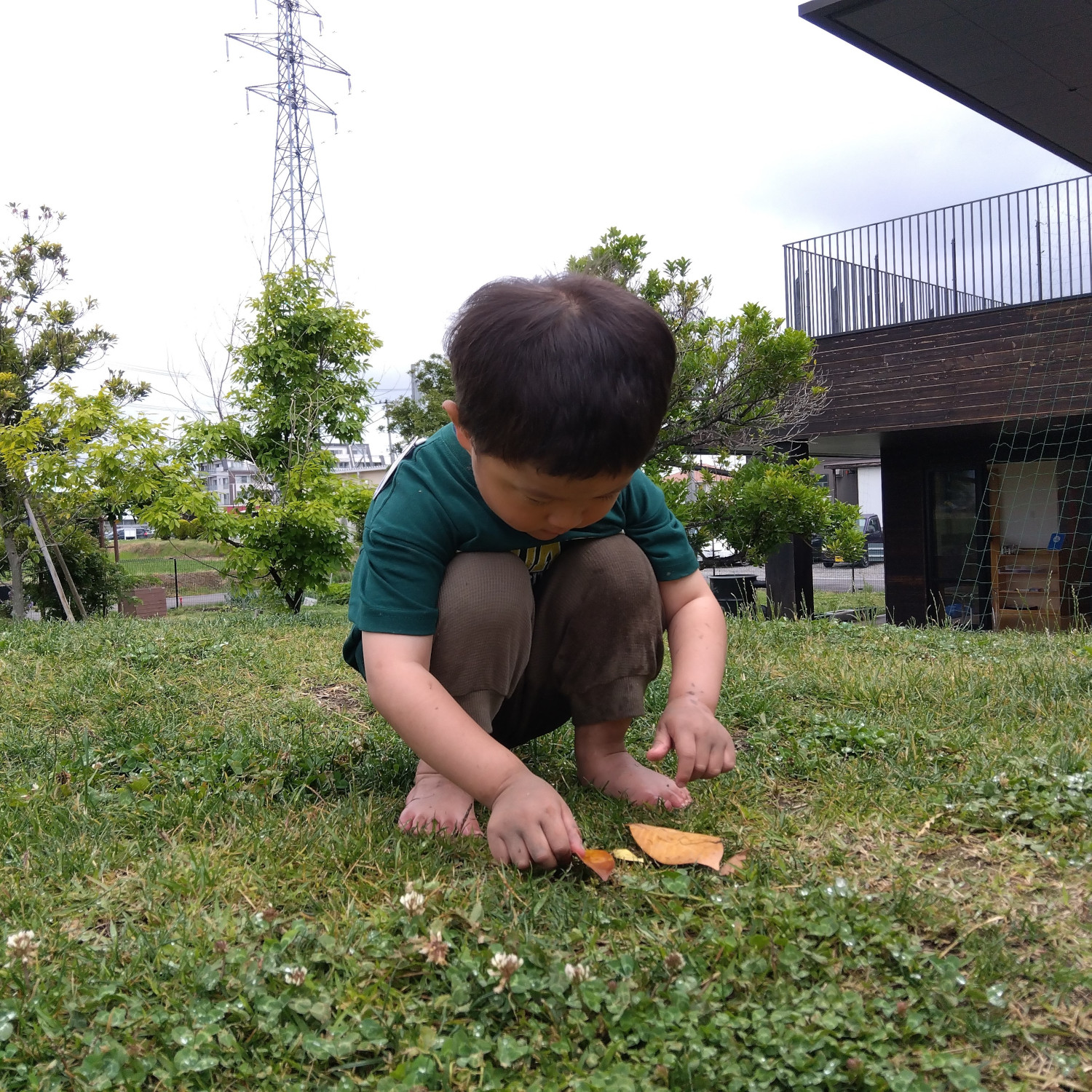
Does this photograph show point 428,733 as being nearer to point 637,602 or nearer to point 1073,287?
point 637,602

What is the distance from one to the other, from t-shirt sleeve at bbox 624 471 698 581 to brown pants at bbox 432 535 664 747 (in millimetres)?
93

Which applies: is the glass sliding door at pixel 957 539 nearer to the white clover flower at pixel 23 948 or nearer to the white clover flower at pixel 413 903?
the white clover flower at pixel 413 903

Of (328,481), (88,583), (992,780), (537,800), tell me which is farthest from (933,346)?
(88,583)

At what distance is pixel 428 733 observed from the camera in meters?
1.51

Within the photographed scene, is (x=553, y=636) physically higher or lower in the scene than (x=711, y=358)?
lower

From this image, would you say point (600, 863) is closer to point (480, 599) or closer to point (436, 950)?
point (436, 950)

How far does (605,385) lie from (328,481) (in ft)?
24.2

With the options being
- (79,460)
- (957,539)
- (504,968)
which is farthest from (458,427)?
(957,539)

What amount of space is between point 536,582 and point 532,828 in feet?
1.93

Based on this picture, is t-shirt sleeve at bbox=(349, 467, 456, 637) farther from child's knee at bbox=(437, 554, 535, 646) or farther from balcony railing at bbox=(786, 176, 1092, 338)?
balcony railing at bbox=(786, 176, 1092, 338)

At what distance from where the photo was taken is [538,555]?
1.80 meters

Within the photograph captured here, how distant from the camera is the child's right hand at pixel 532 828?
1391 millimetres

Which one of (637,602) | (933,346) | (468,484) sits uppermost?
(933,346)

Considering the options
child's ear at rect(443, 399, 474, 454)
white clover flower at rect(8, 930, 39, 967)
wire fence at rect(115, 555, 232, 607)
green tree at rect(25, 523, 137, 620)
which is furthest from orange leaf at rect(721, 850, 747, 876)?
wire fence at rect(115, 555, 232, 607)
